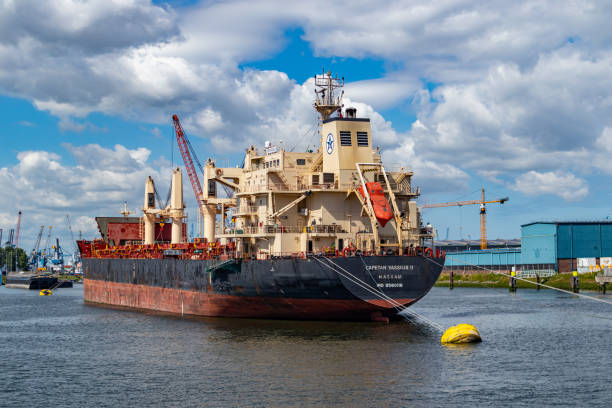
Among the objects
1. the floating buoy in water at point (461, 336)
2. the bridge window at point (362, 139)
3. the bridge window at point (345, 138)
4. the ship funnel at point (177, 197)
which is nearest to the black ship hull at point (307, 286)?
the floating buoy in water at point (461, 336)

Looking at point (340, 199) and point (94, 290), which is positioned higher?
point (340, 199)

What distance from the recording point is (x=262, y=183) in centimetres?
4962

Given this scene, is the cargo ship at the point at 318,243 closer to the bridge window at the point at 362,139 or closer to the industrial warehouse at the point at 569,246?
the bridge window at the point at 362,139

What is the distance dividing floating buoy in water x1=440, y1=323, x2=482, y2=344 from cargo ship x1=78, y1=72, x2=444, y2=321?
5542 mm

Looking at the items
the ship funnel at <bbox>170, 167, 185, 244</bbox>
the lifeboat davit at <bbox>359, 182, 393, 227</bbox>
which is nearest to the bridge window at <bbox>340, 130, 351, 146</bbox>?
the lifeboat davit at <bbox>359, 182, 393, 227</bbox>

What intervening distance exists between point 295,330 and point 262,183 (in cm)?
1207

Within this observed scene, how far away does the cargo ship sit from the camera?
4241 centimetres

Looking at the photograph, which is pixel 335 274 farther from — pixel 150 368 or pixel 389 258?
pixel 150 368

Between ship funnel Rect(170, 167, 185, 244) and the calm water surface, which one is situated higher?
ship funnel Rect(170, 167, 185, 244)

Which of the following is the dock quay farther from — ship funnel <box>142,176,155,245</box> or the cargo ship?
the cargo ship

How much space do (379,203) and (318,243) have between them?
5454mm

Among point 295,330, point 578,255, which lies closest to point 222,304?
point 295,330

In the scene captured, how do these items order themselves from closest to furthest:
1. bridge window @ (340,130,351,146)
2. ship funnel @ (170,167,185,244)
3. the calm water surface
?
1. the calm water surface
2. bridge window @ (340,130,351,146)
3. ship funnel @ (170,167,185,244)

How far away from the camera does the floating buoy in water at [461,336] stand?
3706 centimetres
